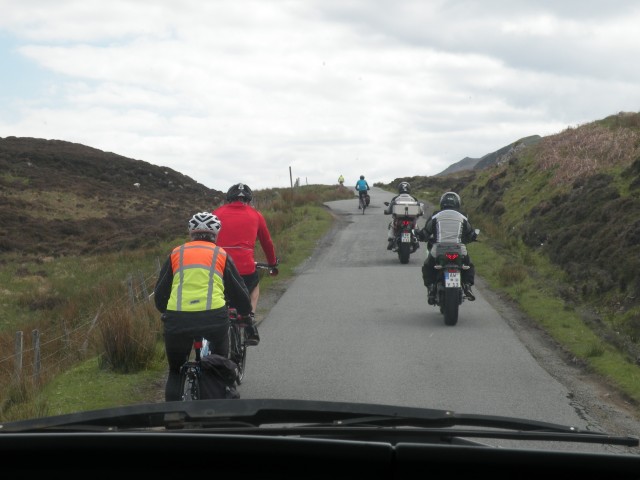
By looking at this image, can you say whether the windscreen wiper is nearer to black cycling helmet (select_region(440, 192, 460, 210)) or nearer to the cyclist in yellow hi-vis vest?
the cyclist in yellow hi-vis vest

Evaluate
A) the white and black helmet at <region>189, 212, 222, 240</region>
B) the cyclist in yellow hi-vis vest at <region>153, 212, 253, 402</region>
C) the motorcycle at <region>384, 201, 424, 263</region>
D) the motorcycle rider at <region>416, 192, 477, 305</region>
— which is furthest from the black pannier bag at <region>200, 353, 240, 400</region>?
the motorcycle at <region>384, 201, 424, 263</region>

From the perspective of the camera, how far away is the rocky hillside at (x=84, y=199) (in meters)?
43.8

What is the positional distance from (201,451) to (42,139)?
3171 inches

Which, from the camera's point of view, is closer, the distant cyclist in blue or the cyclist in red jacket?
the cyclist in red jacket

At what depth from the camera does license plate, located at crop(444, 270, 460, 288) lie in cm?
1330

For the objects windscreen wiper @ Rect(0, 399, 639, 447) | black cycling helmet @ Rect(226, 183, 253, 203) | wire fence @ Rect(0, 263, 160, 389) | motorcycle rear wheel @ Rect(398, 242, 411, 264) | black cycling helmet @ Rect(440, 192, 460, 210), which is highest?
black cycling helmet @ Rect(226, 183, 253, 203)

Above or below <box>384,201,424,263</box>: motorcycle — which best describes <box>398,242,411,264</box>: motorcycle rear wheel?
below

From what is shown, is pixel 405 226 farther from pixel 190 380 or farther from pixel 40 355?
pixel 190 380

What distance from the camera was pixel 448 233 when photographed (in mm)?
13945

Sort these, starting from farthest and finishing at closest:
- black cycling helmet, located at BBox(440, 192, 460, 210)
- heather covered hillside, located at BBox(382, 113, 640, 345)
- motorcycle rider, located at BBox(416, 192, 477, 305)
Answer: heather covered hillside, located at BBox(382, 113, 640, 345)
black cycling helmet, located at BBox(440, 192, 460, 210)
motorcycle rider, located at BBox(416, 192, 477, 305)

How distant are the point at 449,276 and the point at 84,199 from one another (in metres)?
49.3

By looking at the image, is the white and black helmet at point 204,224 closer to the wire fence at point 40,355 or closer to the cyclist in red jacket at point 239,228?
the cyclist in red jacket at point 239,228

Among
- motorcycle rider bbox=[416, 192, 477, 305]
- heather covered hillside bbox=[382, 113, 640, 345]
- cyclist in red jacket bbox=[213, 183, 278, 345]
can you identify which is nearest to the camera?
cyclist in red jacket bbox=[213, 183, 278, 345]

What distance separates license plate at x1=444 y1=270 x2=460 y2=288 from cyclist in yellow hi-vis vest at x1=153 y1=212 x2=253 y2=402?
259 inches
